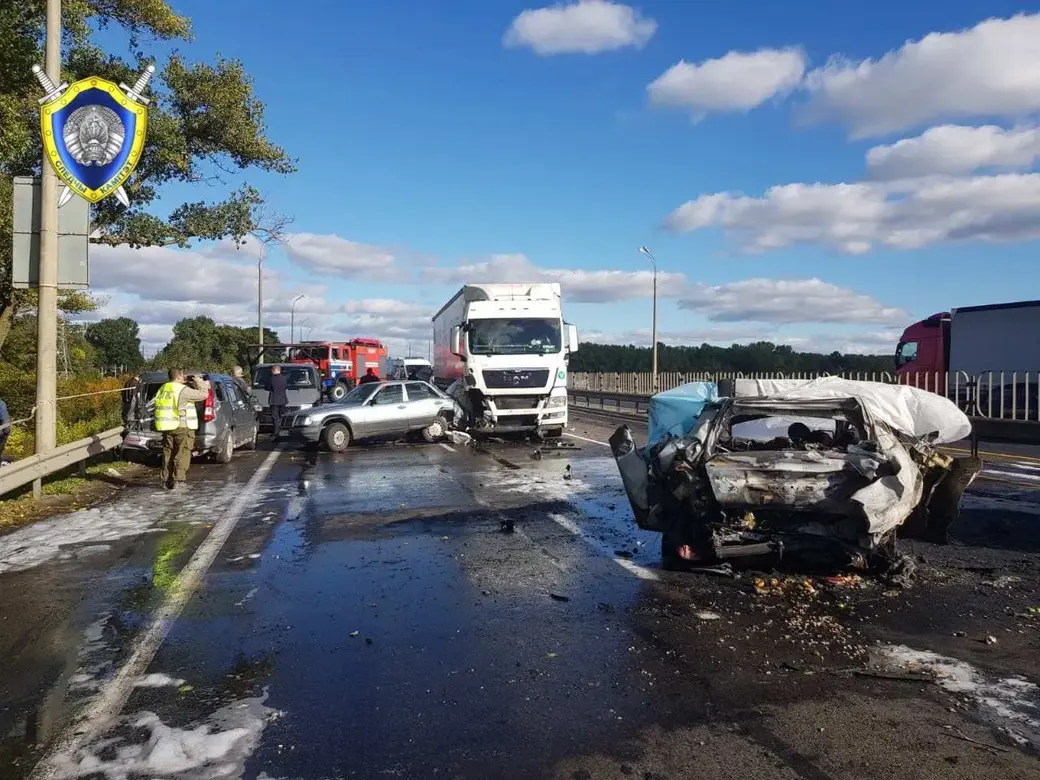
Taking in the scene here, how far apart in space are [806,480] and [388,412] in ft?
46.4

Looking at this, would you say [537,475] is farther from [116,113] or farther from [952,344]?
[952,344]

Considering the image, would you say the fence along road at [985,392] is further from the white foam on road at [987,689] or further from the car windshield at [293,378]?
the car windshield at [293,378]

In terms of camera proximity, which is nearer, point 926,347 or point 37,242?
point 37,242

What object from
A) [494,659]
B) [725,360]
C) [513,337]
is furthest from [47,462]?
[725,360]

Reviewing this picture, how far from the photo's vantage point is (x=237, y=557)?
799 centimetres

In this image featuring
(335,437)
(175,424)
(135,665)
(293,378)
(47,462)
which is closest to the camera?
(135,665)

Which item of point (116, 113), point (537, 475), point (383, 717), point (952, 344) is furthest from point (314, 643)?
point (952, 344)

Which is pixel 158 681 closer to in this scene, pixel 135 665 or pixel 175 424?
pixel 135 665

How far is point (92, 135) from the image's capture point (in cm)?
1197

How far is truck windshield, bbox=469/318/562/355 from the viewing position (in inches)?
Result: 763

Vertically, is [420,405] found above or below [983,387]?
below

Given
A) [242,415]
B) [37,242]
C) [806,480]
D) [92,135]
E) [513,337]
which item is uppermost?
[92,135]

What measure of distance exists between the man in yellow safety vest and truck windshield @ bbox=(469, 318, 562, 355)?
738cm

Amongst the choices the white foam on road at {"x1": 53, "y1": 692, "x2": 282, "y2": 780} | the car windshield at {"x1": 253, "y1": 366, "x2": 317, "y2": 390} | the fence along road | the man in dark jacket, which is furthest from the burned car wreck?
the car windshield at {"x1": 253, "y1": 366, "x2": 317, "y2": 390}
